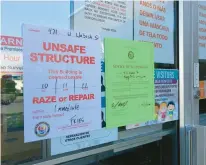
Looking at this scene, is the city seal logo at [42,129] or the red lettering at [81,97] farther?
the red lettering at [81,97]

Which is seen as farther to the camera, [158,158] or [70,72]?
[158,158]

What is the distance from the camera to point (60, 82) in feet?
4.23

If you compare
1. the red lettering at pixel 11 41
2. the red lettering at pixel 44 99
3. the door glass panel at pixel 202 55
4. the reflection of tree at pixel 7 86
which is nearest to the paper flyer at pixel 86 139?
→ the red lettering at pixel 44 99

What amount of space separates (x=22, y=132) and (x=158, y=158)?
41.0 inches

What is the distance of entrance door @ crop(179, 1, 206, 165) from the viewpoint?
185cm

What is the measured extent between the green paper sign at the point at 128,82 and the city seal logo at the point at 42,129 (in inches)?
13.8

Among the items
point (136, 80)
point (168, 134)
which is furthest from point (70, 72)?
point (168, 134)

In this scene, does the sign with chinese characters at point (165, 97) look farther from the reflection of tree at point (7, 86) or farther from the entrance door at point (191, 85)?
the reflection of tree at point (7, 86)

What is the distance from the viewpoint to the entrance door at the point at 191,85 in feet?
6.08

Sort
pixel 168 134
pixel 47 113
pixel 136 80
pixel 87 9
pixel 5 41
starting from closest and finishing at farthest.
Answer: pixel 5 41, pixel 47 113, pixel 87 9, pixel 136 80, pixel 168 134

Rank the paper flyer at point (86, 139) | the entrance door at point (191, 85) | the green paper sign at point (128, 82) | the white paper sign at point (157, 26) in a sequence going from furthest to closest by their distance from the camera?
the entrance door at point (191, 85) → the white paper sign at point (157, 26) → the green paper sign at point (128, 82) → the paper flyer at point (86, 139)

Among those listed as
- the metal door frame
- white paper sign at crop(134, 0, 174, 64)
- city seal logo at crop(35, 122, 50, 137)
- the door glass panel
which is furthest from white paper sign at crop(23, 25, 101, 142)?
the door glass panel

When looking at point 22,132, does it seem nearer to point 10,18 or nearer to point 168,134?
point 10,18

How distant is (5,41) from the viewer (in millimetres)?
1132
